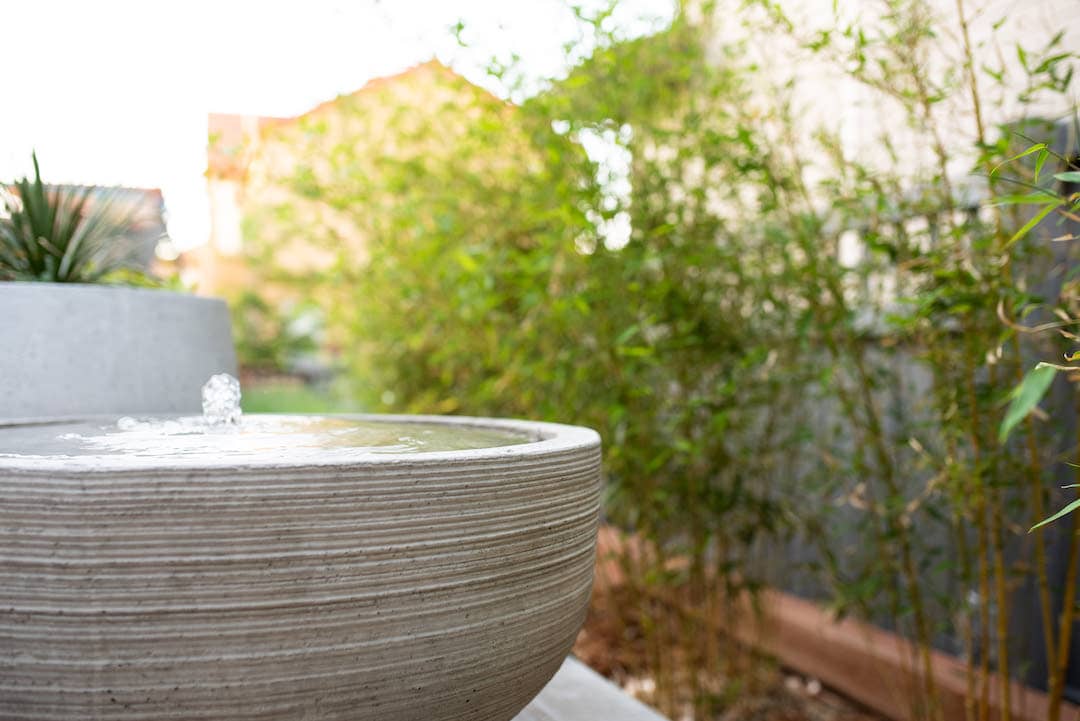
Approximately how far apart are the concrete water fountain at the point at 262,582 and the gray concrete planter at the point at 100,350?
1.22 metres

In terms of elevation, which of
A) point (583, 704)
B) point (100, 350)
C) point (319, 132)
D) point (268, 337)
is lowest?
point (583, 704)

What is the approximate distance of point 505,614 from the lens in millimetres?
1333

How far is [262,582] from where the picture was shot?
44.6 inches

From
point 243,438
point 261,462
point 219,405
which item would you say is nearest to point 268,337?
point 219,405

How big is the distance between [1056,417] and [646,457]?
3.56 ft

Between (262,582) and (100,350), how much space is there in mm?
1672

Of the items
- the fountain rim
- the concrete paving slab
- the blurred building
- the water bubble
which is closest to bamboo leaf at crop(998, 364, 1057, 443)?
the fountain rim

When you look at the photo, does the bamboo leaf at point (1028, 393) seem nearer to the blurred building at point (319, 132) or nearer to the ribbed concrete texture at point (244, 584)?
the ribbed concrete texture at point (244, 584)

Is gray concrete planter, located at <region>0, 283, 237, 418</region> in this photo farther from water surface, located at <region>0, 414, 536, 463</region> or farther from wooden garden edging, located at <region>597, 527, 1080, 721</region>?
wooden garden edging, located at <region>597, 527, 1080, 721</region>

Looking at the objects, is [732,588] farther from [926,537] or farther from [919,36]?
[919,36]

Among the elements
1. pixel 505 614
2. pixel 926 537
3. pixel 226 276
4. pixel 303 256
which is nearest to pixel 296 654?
pixel 505 614

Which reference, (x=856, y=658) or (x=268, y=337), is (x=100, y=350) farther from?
(x=268, y=337)

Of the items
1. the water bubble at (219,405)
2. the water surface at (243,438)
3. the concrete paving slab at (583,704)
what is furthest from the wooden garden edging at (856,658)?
→ the water bubble at (219,405)

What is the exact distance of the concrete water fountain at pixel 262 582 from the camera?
1094 millimetres
